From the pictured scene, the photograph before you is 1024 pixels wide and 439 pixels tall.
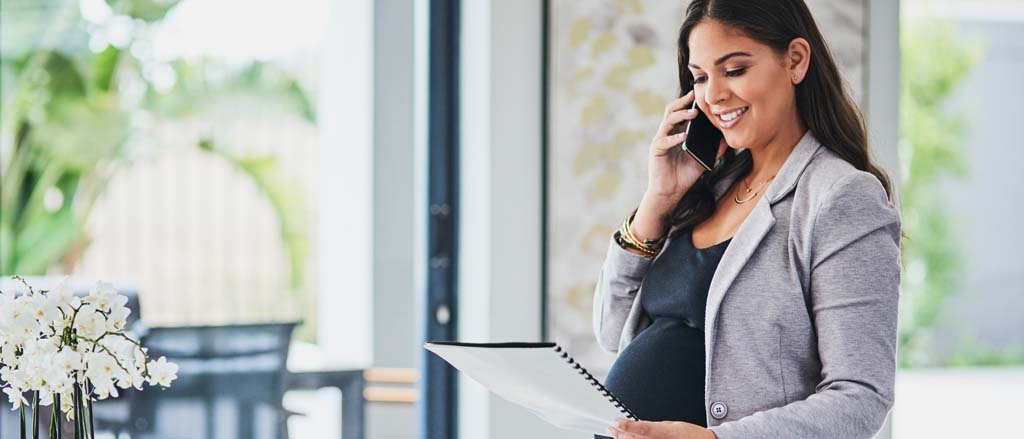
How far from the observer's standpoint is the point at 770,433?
3.78 ft

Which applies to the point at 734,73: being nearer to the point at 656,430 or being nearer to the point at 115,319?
the point at 656,430

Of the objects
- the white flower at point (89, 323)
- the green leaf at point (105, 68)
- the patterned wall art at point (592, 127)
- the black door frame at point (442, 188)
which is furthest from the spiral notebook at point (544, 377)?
the green leaf at point (105, 68)

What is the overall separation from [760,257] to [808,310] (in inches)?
3.2

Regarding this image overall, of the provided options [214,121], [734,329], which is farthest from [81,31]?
[734,329]

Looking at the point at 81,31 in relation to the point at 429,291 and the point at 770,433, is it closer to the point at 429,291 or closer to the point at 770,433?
the point at 429,291

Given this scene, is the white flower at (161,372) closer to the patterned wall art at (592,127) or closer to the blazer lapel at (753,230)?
the blazer lapel at (753,230)

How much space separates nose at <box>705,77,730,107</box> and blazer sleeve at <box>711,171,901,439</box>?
18 centimetres

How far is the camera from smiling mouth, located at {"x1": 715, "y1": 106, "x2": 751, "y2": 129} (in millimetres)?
1294

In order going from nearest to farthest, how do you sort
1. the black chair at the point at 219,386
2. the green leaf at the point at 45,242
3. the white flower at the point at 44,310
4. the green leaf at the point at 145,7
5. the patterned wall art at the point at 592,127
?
1. the white flower at the point at 44,310
2. the patterned wall art at the point at 592,127
3. the black chair at the point at 219,386
4. the green leaf at the point at 145,7
5. the green leaf at the point at 45,242

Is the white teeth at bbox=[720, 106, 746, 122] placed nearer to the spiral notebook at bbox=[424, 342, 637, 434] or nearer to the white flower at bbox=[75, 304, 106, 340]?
the spiral notebook at bbox=[424, 342, 637, 434]

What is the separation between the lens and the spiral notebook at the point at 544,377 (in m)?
1.12

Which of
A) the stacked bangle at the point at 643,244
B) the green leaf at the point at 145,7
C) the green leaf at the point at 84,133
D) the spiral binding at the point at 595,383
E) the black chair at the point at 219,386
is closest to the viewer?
the spiral binding at the point at 595,383

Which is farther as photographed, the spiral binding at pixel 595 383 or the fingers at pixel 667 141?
the fingers at pixel 667 141

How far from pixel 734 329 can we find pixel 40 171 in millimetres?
Result: 4031
